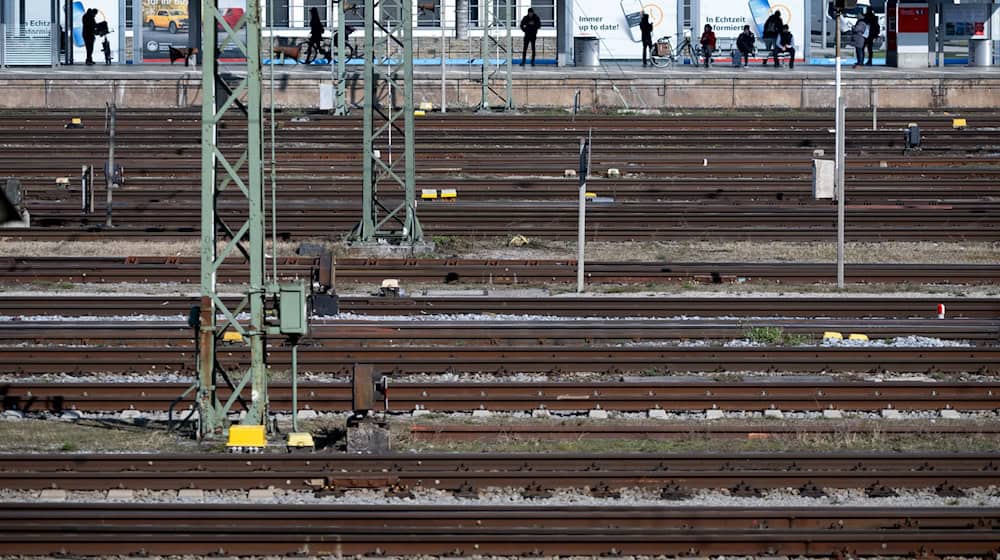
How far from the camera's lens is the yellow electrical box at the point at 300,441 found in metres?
14.3

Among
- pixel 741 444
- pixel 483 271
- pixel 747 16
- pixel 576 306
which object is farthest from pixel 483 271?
pixel 747 16

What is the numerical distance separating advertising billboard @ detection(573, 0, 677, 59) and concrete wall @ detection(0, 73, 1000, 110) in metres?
5.68

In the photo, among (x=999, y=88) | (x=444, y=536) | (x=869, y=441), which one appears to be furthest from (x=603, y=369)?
(x=999, y=88)

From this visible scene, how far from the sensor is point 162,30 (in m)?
49.7

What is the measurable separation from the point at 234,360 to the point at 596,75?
25741mm

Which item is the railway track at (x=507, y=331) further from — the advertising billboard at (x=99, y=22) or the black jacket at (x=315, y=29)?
the advertising billboard at (x=99, y=22)

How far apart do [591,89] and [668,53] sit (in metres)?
6.36

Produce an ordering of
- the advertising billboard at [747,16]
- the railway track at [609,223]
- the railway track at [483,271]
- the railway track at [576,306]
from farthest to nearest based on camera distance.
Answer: the advertising billboard at [747,16], the railway track at [609,223], the railway track at [483,271], the railway track at [576,306]

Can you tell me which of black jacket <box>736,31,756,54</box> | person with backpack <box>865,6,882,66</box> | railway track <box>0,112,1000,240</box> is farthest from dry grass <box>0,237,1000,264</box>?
person with backpack <box>865,6,882,66</box>

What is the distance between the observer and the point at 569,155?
119 ft

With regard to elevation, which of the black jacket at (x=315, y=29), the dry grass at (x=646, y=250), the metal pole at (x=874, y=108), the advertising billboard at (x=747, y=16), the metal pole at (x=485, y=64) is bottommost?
the dry grass at (x=646, y=250)

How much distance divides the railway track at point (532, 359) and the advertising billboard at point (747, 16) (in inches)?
1214

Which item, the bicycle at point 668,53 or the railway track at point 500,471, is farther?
the bicycle at point 668,53

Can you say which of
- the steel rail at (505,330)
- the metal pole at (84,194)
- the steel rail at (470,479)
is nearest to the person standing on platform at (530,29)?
the metal pole at (84,194)
